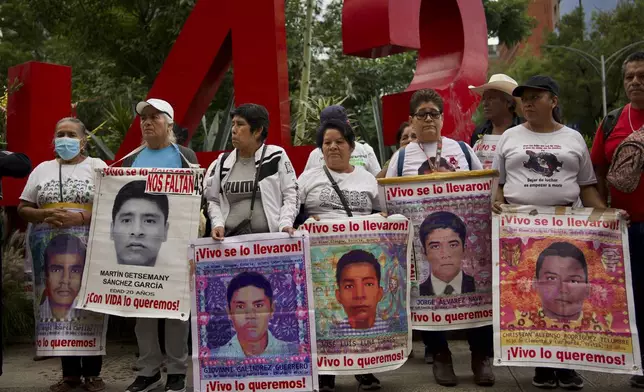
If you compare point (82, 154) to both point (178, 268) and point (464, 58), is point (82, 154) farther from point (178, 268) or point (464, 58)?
point (464, 58)

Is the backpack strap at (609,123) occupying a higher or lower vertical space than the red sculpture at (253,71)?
lower

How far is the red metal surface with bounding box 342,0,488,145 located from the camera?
6.99 meters

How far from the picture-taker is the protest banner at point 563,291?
4598mm

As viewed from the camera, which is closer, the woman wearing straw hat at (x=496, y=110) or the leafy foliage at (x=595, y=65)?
the woman wearing straw hat at (x=496, y=110)

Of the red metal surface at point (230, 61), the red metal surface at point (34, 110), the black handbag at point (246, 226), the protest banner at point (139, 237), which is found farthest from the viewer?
the red metal surface at point (34, 110)

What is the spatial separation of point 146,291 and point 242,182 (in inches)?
36.4

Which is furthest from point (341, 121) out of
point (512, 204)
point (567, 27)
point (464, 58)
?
point (567, 27)

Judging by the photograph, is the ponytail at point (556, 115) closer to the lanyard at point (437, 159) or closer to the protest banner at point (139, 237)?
the lanyard at point (437, 159)

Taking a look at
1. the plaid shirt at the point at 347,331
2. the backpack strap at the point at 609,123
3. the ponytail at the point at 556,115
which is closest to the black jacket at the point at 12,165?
the plaid shirt at the point at 347,331

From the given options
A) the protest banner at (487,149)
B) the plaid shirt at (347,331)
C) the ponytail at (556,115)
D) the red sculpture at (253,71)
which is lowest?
the plaid shirt at (347,331)

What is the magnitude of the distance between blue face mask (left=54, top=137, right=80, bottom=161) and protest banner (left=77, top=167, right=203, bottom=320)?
0.30 meters

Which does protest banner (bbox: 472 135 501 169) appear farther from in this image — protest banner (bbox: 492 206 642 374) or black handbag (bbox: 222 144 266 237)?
black handbag (bbox: 222 144 266 237)

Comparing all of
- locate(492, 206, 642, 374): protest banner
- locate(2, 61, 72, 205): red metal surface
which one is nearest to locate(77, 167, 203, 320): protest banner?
locate(492, 206, 642, 374): protest banner

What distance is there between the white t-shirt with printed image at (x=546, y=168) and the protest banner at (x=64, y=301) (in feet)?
9.04
